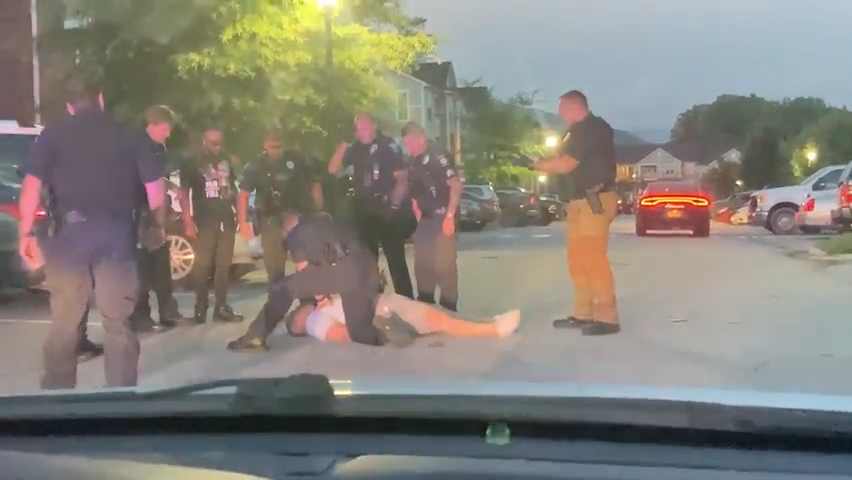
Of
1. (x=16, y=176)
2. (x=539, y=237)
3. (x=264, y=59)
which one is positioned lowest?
(x=539, y=237)

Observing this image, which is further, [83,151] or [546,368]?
[546,368]

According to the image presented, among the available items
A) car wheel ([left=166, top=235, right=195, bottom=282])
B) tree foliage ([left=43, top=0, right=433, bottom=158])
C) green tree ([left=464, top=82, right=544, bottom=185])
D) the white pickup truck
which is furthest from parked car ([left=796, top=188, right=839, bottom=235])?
car wheel ([left=166, top=235, right=195, bottom=282])

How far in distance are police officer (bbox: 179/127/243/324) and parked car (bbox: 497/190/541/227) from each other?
14.2 meters

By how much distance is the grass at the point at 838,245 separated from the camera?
1509cm

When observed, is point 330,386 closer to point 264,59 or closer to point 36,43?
point 264,59

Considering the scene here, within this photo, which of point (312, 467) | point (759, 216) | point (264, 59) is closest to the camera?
point (312, 467)

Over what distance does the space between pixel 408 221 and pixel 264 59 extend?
309 inches

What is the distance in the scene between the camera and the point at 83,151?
201 inches

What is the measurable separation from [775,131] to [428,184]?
11.5 metres

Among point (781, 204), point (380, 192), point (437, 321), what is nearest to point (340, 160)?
point (380, 192)

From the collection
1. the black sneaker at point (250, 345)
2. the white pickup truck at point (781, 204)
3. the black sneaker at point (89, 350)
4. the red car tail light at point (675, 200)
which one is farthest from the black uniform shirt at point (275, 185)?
the white pickup truck at point (781, 204)

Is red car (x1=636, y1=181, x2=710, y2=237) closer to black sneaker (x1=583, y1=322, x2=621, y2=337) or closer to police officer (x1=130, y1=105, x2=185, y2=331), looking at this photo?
black sneaker (x1=583, y1=322, x2=621, y2=337)

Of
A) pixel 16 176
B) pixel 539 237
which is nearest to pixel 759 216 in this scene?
pixel 539 237

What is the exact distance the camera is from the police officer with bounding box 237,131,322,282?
320 inches
